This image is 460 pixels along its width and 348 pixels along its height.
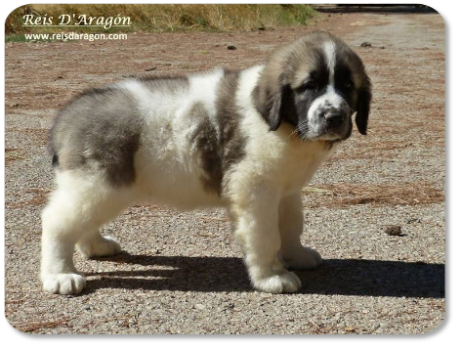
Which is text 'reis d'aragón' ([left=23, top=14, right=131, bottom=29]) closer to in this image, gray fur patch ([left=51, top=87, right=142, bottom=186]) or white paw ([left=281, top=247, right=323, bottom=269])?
gray fur patch ([left=51, top=87, right=142, bottom=186])

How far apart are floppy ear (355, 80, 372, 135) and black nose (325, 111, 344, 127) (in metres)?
0.47

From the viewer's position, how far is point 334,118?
464cm

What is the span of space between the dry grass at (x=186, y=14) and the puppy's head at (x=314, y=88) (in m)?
2.13

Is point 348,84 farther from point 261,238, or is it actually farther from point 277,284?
point 277,284

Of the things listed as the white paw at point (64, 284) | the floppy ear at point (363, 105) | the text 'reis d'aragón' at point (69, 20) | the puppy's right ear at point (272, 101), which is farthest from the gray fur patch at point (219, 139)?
the text 'reis d'aragón' at point (69, 20)

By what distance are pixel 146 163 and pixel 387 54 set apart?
11.9 metres

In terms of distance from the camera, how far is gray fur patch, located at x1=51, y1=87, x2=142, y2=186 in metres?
4.88

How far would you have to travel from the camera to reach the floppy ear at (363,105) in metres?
5.06

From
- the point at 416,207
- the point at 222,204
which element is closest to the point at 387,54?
the point at 416,207

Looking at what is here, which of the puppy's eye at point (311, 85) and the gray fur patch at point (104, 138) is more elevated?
the puppy's eye at point (311, 85)

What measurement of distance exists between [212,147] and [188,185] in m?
0.32

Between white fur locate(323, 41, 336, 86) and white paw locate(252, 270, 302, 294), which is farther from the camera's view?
white paw locate(252, 270, 302, 294)

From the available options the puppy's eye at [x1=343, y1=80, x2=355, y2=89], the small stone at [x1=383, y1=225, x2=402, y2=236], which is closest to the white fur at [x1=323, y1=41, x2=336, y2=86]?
the puppy's eye at [x1=343, y1=80, x2=355, y2=89]

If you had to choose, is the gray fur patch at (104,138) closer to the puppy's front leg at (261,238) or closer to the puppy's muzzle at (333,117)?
the puppy's front leg at (261,238)
